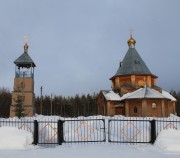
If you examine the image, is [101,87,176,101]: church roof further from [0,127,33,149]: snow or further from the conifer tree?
[0,127,33,149]: snow

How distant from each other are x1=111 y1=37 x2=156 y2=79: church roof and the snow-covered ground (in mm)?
25634

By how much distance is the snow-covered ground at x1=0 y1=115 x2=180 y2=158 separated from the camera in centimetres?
794

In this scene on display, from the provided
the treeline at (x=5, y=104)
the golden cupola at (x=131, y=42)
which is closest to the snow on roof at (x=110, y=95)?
the golden cupola at (x=131, y=42)

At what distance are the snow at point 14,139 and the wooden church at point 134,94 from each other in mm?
21849

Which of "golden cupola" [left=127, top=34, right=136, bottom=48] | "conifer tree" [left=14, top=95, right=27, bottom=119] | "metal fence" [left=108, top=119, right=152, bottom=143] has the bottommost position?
"metal fence" [left=108, top=119, right=152, bottom=143]

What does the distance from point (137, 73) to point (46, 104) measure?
130 ft

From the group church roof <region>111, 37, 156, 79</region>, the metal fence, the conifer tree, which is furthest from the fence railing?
church roof <region>111, 37, 156, 79</region>

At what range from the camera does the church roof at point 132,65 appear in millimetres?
35884

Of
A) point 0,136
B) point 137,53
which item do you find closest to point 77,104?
point 137,53

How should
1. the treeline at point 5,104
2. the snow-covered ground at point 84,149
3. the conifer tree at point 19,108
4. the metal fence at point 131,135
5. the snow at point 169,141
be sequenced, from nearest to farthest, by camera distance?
the snow-covered ground at point 84,149, the snow at point 169,141, the metal fence at point 131,135, the conifer tree at point 19,108, the treeline at point 5,104

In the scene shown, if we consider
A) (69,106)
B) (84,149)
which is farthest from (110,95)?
(69,106)

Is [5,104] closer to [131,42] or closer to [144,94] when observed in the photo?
[131,42]

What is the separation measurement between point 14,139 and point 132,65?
94.1 ft

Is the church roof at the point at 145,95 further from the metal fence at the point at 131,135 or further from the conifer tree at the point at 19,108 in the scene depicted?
the metal fence at the point at 131,135
